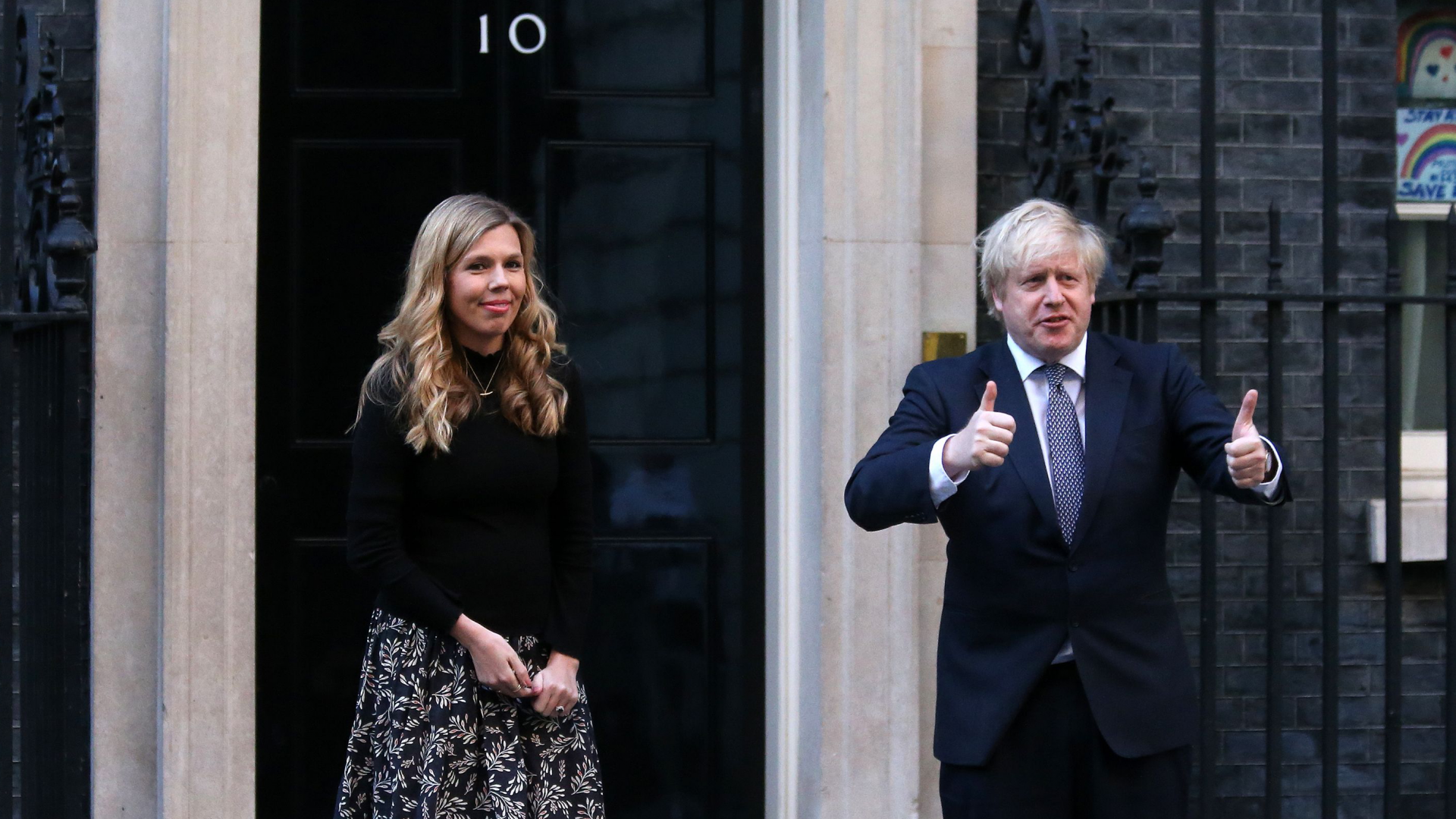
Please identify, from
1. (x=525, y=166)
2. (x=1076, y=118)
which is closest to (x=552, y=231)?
(x=525, y=166)

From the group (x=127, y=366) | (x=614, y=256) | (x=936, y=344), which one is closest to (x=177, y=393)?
(x=127, y=366)

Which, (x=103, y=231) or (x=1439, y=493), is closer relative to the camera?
(x=103, y=231)

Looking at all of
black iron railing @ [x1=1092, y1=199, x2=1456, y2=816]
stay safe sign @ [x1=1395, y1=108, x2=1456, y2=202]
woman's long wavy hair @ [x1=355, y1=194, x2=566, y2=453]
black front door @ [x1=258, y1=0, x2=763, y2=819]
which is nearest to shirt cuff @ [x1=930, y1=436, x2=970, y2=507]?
woman's long wavy hair @ [x1=355, y1=194, x2=566, y2=453]

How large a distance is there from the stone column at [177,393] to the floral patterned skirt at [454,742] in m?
1.46

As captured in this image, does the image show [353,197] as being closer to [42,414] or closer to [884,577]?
[42,414]

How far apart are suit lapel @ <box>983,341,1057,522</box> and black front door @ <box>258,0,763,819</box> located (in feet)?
6.47

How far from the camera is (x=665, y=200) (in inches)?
195

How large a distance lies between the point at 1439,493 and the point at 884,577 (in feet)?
6.63

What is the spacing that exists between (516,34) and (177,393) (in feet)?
5.07

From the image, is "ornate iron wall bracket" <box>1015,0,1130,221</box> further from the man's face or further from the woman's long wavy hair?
the woman's long wavy hair

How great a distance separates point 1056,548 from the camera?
2883 millimetres

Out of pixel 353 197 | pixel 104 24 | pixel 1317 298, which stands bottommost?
pixel 1317 298

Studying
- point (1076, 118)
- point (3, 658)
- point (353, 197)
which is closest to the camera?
point (3, 658)

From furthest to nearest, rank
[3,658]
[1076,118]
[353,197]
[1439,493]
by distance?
[1439,493], [353,197], [1076,118], [3,658]
